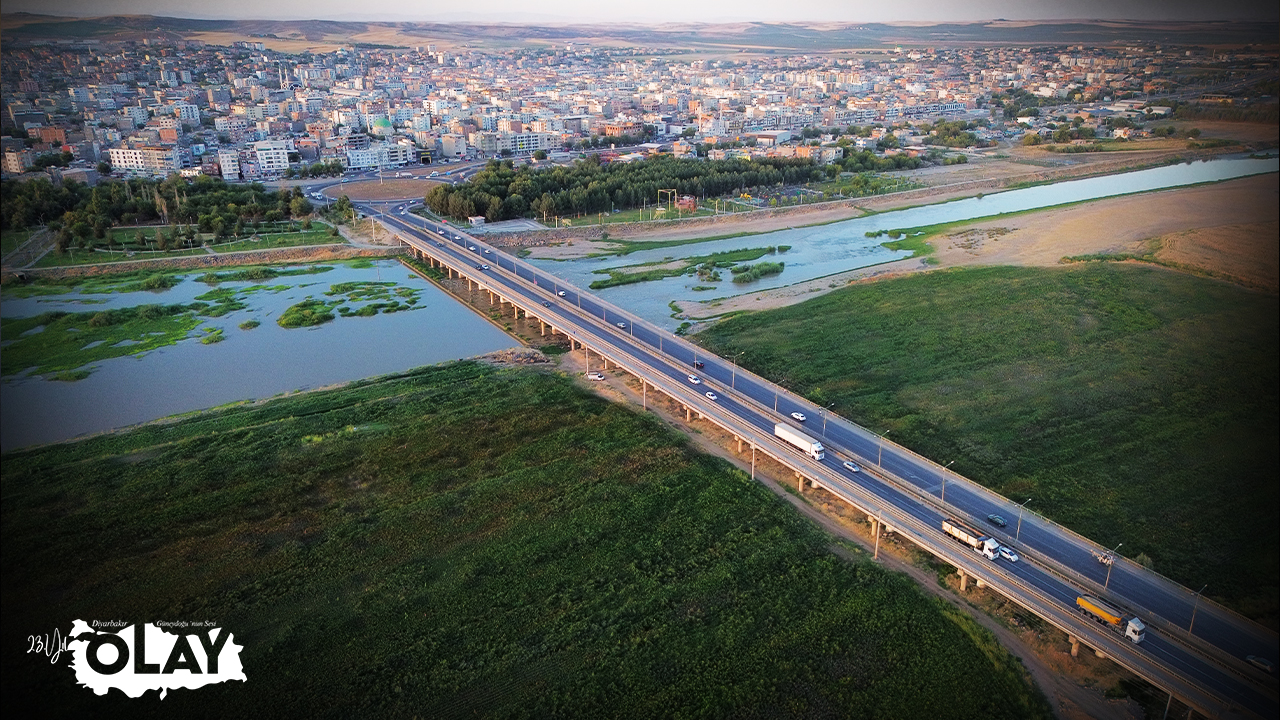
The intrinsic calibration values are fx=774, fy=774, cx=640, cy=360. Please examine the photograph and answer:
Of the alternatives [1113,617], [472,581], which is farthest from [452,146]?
[1113,617]

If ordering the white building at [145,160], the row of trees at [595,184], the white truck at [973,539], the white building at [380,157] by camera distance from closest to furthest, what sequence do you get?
the white truck at [973,539] < the row of trees at [595,184] < the white building at [145,160] < the white building at [380,157]

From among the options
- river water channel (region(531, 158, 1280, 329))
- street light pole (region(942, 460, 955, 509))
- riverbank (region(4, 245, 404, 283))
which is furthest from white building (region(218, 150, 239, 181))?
street light pole (region(942, 460, 955, 509))

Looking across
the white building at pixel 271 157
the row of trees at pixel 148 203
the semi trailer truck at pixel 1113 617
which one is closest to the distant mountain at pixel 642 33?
the white building at pixel 271 157

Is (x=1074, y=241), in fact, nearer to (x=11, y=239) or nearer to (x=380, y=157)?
(x=11, y=239)

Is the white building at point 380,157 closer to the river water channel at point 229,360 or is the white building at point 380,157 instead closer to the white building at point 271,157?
the white building at point 271,157

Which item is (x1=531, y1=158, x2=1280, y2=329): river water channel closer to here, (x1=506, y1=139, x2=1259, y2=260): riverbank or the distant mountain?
(x1=506, y1=139, x2=1259, y2=260): riverbank

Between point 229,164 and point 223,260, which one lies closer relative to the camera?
point 223,260
